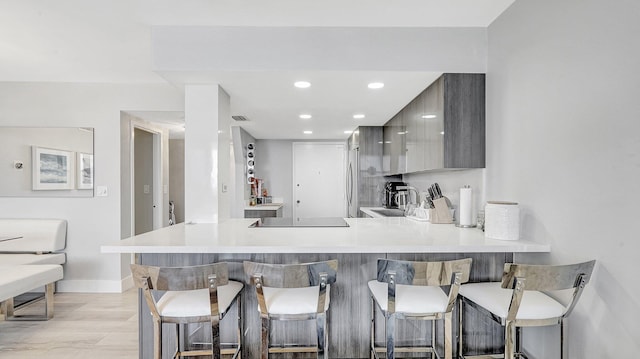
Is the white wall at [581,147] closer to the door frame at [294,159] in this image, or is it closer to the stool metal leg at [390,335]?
the stool metal leg at [390,335]

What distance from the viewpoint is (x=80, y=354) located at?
242 centimetres

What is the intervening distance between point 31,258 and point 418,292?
153 inches

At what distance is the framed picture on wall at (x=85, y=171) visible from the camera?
12.4 ft

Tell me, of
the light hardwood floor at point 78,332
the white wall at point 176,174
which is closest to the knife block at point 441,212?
the light hardwood floor at point 78,332

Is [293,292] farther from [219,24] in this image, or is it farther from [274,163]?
[274,163]

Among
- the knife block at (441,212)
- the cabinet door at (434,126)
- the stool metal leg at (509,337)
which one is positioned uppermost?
the cabinet door at (434,126)

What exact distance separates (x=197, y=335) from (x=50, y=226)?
107 inches

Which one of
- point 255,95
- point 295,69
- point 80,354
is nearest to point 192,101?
point 255,95

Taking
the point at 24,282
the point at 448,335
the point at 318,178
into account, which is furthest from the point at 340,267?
the point at 318,178

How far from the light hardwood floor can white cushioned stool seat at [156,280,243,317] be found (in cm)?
110

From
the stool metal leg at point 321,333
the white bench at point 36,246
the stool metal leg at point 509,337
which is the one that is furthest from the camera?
the white bench at point 36,246

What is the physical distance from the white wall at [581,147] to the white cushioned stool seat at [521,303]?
0.55ft

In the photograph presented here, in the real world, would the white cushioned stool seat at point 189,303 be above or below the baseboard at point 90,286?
above

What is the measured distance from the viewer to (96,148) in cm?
382
